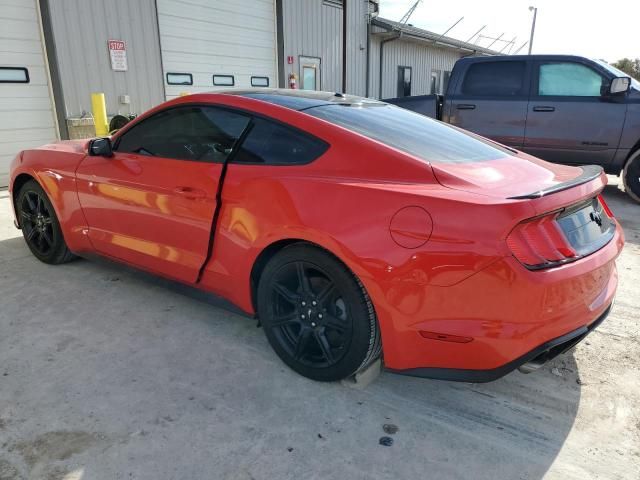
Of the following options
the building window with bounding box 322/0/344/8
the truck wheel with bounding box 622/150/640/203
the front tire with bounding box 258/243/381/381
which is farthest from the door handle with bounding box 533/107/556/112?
the building window with bounding box 322/0/344/8

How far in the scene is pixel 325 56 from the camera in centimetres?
1393

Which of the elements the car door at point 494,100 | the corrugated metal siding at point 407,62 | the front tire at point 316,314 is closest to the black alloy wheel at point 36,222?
the front tire at point 316,314

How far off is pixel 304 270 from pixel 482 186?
928mm

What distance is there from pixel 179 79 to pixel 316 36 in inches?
195

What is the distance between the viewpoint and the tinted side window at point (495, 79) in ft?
22.7

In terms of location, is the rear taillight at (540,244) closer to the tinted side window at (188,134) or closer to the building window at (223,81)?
the tinted side window at (188,134)

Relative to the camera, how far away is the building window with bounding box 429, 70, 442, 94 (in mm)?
20350

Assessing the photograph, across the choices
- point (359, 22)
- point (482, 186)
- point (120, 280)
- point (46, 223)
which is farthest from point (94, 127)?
point (359, 22)

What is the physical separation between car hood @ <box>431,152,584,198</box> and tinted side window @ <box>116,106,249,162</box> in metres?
1.22

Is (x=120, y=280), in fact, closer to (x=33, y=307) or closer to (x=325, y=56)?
(x=33, y=307)

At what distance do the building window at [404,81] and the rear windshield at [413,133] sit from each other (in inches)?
616

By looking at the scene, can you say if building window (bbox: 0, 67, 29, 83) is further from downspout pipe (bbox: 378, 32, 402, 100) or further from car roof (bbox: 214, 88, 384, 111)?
downspout pipe (bbox: 378, 32, 402, 100)

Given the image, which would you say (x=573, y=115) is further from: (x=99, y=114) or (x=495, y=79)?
(x=99, y=114)

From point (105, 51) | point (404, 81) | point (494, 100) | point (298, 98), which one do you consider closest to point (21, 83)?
point (105, 51)
